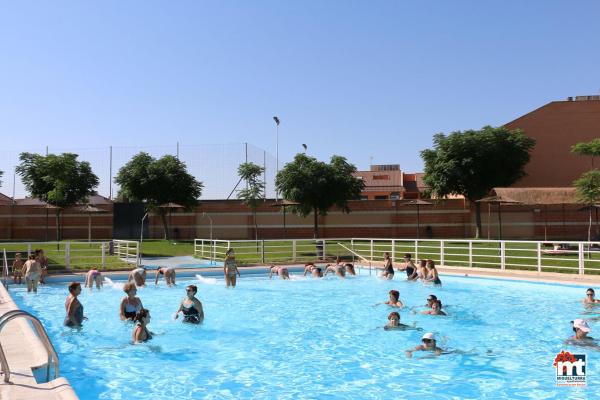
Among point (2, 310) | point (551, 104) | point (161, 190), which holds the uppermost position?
point (551, 104)

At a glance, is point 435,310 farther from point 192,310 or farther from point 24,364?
point 24,364

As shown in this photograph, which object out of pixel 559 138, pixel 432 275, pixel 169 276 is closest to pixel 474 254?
pixel 432 275

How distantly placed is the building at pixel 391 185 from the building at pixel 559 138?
18.2 meters

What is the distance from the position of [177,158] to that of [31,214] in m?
12.6

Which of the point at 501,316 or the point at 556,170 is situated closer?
the point at 501,316

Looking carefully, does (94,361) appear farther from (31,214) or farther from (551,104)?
(551,104)

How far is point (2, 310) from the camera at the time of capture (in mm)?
10016

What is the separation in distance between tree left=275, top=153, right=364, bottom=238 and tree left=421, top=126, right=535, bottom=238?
7449 millimetres

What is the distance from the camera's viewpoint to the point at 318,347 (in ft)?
31.8

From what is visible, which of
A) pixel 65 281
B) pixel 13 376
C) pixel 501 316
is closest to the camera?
pixel 13 376

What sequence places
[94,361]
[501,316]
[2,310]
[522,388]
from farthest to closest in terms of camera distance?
[501,316], [2,310], [94,361], [522,388]

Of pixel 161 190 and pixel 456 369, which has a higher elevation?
pixel 161 190

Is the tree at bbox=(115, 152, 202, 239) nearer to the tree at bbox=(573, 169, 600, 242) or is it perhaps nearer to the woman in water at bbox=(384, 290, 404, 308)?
the tree at bbox=(573, 169, 600, 242)

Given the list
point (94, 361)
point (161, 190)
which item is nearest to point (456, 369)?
point (94, 361)
